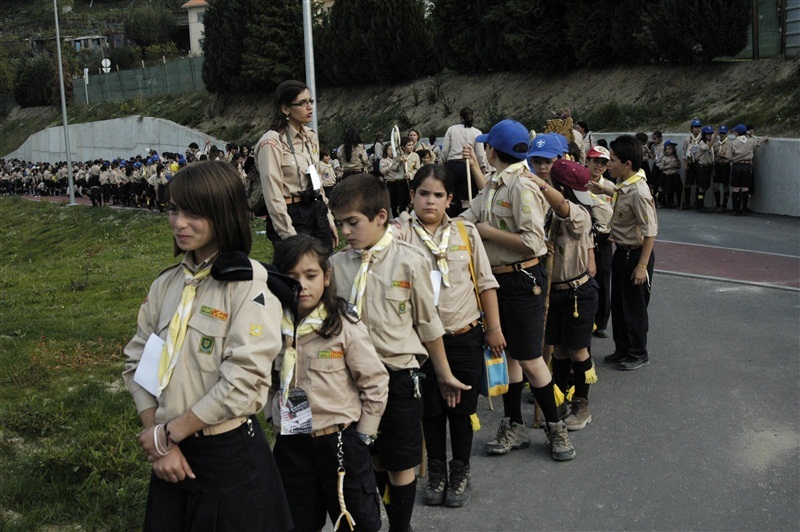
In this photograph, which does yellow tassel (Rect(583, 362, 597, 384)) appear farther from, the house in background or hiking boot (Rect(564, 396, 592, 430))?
the house in background

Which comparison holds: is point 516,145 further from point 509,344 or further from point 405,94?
point 405,94

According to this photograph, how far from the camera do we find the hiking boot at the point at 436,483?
5281 millimetres

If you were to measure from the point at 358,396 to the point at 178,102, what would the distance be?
5748 cm

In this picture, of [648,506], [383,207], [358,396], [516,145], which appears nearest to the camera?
[358,396]

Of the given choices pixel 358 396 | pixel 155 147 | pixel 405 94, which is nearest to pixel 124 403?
pixel 358 396

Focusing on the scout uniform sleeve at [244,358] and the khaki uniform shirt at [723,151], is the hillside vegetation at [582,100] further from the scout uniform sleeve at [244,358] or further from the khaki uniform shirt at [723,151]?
the scout uniform sleeve at [244,358]

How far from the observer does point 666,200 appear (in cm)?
2077

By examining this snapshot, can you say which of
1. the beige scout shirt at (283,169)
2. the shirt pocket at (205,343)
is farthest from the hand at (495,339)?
the shirt pocket at (205,343)

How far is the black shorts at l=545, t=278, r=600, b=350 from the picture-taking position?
6.39 meters

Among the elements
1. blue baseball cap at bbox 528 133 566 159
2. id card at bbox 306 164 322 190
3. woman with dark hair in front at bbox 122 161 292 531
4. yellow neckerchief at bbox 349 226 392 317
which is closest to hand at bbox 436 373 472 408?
yellow neckerchief at bbox 349 226 392 317

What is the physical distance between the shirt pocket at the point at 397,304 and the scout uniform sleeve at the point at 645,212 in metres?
3.85

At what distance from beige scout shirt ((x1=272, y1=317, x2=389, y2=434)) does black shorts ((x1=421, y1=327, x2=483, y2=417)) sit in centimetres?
105

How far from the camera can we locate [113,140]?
63.7 meters

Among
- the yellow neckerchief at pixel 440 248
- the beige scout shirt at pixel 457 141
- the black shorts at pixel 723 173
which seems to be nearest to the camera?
the yellow neckerchief at pixel 440 248
